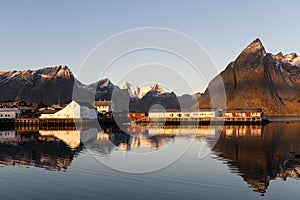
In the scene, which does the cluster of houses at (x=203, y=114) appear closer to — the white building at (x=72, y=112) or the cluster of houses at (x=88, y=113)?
the cluster of houses at (x=88, y=113)

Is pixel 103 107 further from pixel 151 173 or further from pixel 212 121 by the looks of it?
pixel 151 173

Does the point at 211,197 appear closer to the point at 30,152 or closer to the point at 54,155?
the point at 54,155

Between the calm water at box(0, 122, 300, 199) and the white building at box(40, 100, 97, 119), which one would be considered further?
the white building at box(40, 100, 97, 119)

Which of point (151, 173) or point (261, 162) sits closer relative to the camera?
point (151, 173)

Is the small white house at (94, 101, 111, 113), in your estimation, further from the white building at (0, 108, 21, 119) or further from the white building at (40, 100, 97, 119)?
the white building at (0, 108, 21, 119)

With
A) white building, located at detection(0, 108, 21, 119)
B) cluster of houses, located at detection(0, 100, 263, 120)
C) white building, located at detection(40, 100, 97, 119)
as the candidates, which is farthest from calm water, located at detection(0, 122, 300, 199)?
white building, located at detection(0, 108, 21, 119)

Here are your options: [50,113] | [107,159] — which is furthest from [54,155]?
[50,113]

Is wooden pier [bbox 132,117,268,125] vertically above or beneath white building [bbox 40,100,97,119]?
beneath

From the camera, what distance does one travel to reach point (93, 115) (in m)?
131

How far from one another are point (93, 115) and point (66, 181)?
101102mm

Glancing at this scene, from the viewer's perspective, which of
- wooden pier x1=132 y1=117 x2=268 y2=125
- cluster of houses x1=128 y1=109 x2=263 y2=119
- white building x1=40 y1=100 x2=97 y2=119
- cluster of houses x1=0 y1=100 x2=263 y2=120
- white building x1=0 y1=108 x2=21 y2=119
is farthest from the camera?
cluster of houses x1=128 y1=109 x2=263 y2=119

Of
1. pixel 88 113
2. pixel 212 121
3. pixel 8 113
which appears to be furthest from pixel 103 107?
pixel 212 121

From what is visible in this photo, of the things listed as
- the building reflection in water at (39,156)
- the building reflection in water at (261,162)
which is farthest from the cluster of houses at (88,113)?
the building reflection in water at (261,162)

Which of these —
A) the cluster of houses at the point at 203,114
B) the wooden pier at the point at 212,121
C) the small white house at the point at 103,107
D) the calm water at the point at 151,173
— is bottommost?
the calm water at the point at 151,173
